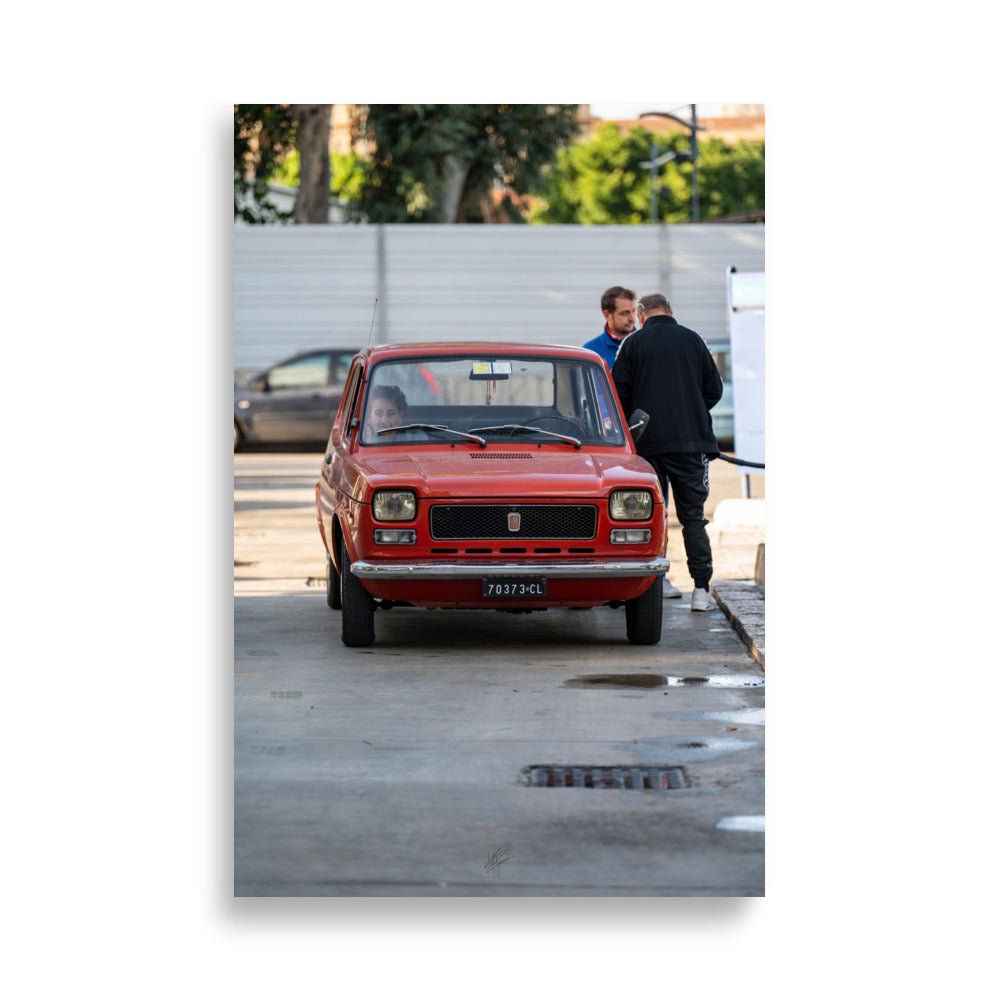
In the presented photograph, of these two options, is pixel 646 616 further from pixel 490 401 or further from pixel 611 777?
pixel 611 777

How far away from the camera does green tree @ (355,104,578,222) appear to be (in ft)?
32.7

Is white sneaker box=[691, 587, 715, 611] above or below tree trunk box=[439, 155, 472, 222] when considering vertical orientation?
below

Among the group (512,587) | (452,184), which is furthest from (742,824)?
(452,184)

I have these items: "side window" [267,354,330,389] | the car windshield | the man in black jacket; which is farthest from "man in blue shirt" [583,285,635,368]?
"side window" [267,354,330,389]

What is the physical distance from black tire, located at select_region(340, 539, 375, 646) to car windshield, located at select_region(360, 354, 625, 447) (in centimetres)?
66

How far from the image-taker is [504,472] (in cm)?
758

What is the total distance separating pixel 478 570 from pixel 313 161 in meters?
3.64

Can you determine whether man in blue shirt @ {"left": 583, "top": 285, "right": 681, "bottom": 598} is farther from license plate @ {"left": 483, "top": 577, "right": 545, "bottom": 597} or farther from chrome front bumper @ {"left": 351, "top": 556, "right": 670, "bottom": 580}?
license plate @ {"left": 483, "top": 577, "right": 545, "bottom": 597}

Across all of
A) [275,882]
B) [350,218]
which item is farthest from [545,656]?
[350,218]
